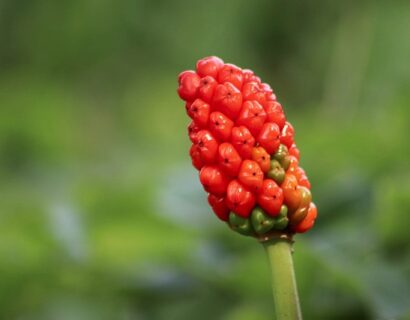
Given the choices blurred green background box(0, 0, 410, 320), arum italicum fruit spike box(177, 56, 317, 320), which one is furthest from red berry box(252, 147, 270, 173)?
blurred green background box(0, 0, 410, 320)

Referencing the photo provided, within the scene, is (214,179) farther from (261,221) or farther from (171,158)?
(171,158)

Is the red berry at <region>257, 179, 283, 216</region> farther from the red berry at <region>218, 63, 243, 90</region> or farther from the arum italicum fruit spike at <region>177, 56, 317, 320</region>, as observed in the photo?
the red berry at <region>218, 63, 243, 90</region>

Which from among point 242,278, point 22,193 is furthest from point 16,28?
point 242,278

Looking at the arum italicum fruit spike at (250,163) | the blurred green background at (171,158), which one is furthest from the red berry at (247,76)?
the blurred green background at (171,158)

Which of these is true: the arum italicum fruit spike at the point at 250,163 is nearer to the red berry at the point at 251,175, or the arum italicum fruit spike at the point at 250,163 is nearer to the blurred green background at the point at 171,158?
the red berry at the point at 251,175

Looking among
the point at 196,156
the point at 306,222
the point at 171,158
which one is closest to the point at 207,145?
the point at 196,156
